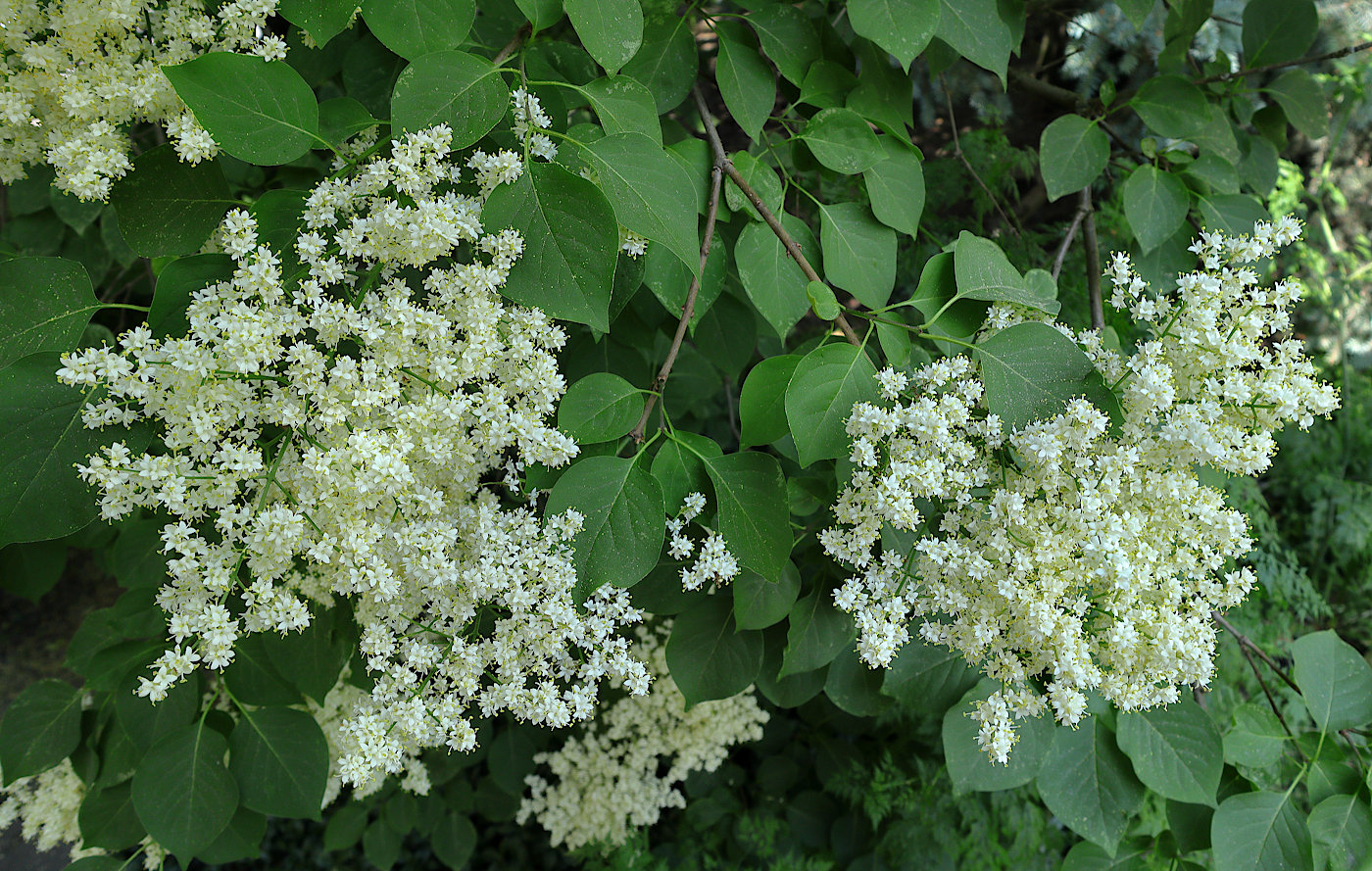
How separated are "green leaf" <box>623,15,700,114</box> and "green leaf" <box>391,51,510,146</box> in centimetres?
32

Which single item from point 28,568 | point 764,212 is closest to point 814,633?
point 764,212

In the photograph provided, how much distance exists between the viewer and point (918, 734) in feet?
6.65

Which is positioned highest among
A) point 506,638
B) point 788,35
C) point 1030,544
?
point 788,35

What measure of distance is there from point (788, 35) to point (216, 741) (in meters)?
1.35

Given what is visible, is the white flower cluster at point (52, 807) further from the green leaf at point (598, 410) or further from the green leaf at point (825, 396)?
the green leaf at point (825, 396)

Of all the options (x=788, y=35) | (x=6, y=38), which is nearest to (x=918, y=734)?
(x=788, y=35)

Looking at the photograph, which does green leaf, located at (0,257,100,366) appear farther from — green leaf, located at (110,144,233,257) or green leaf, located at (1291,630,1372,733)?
green leaf, located at (1291,630,1372,733)

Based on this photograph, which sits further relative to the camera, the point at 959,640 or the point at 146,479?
the point at 959,640

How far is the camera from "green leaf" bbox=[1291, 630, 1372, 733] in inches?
46.7

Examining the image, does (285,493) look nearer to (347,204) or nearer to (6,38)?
(347,204)

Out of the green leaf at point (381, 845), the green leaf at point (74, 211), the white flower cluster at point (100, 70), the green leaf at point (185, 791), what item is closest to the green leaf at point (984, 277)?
the white flower cluster at point (100, 70)

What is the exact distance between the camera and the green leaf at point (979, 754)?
107 centimetres

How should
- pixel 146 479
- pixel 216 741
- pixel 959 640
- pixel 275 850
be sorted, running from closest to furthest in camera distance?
1. pixel 146 479
2. pixel 959 640
3. pixel 216 741
4. pixel 275 850

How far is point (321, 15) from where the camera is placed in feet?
2.53
